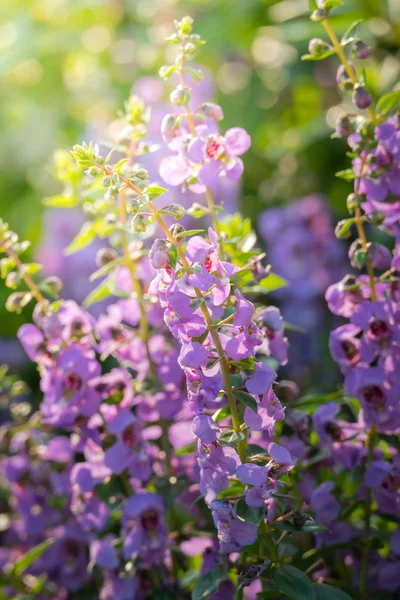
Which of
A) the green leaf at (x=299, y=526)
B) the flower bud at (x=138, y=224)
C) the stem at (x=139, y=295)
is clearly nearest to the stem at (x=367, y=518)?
the green leaf at (x=299, y=526)

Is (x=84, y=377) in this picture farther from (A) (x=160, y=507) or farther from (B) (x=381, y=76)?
(B) (x=381, y=76)

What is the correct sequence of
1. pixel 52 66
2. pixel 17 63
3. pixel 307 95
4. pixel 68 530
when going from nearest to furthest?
1. pixel 68 530
2. pixel 307 95
3. pixel 17 63
4. pixel 52 66

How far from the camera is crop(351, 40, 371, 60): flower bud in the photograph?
0.76 metres

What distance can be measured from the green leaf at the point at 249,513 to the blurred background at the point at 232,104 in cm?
87

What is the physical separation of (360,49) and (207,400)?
39 centimetres

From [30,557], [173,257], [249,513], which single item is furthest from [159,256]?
[30,557]

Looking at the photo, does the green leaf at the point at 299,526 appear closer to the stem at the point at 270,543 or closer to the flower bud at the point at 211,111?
the stem at the point at 270,543

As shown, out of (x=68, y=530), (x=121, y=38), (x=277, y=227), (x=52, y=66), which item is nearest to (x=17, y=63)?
(x=52, y=66)

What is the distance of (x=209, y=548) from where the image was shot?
836 mm

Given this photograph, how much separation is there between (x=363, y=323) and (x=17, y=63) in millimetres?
1706

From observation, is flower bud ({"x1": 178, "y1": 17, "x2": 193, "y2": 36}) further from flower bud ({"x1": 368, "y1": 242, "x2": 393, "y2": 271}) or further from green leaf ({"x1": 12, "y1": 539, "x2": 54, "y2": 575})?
green leaf ({"x1": 12, "y1": 539, "x2": 54, "y2": 575})

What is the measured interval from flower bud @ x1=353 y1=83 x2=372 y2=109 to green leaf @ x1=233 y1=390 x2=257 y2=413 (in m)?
0.31

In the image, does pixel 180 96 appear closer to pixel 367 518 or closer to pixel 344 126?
pixel 344 126

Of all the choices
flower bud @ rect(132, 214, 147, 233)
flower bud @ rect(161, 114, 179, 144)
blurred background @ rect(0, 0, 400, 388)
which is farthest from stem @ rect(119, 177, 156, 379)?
blurred background @ rect(0, 0, 400, 388)
